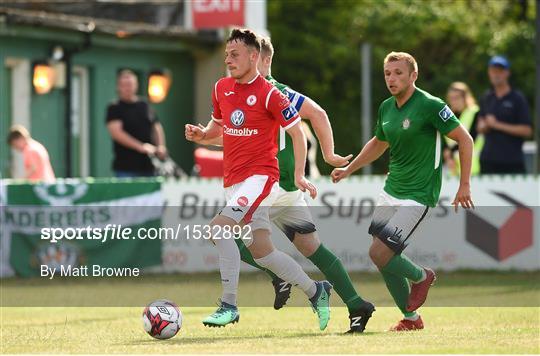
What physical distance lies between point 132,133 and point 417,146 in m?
8.40

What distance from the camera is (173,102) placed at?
2688 centimetres

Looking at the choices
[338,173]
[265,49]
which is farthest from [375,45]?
[265,49]

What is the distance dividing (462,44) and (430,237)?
1053 inches

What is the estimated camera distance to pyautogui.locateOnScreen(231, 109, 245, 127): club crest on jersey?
1027 centimetres

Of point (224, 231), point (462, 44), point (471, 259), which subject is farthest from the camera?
point (462, 44)

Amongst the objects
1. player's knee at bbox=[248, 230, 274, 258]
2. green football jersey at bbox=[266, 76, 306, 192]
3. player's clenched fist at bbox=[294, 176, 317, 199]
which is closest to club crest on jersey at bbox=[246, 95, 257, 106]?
player's clenched fist at bbox=[294, 176, 317, 199]

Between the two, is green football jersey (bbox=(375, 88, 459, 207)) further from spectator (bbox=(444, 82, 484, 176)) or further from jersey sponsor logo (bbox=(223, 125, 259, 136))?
spectator (bbox=(444, 82, 484, 176))

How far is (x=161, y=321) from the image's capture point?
397 inches

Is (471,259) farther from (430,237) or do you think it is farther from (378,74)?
(378,74)

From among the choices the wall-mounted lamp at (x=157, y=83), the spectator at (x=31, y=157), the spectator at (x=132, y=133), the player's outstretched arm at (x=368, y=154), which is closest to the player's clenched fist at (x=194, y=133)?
the player's outstretched arm at (x=368, y=154)

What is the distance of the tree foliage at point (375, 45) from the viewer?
Answer: 133 feet

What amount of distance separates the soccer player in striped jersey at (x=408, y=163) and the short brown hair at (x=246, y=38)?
95cm

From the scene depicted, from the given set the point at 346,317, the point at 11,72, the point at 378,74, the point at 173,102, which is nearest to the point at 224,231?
the point at 346,317

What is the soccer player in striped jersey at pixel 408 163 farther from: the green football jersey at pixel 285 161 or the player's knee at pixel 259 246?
the player's knee at pixel 259 246
